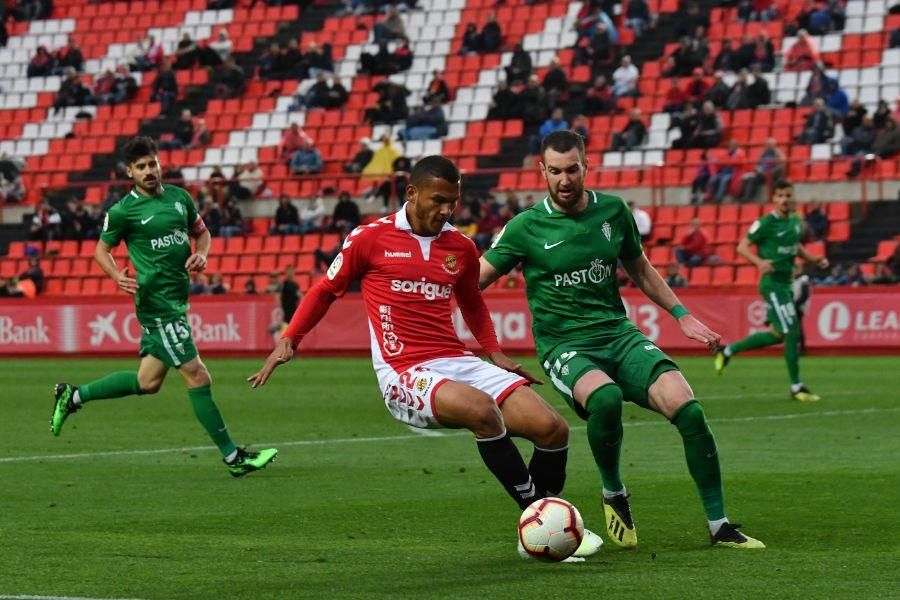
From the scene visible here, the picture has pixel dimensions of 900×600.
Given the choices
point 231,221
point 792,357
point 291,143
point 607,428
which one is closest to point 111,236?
point 607,428

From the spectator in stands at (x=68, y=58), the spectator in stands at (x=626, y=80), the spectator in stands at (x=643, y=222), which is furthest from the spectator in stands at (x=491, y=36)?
the spectator in stands at (x=68, y=58)

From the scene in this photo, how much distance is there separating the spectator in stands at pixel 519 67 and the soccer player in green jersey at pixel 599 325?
88.8 feet

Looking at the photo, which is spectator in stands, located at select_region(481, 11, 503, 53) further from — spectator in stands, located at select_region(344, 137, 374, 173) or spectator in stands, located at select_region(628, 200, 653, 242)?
spectator in stands, located at select_region(628, 200, 653, 242)

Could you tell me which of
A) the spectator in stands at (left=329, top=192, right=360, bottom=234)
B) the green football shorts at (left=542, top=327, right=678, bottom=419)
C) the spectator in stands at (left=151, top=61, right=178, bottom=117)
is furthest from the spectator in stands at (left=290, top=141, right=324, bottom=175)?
the green football shorts at (left=542, top=327, right=678, bottom=419)

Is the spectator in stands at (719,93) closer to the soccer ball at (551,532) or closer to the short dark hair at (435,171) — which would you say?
the short dark hair at (435,171)

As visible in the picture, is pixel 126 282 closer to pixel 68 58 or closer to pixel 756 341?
pixel 756 341

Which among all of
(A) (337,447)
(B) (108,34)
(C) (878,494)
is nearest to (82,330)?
(B) (108,34)

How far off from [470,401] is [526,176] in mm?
24706

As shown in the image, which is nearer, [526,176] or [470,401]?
[470,401]

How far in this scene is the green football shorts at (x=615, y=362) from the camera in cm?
823

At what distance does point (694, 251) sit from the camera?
29391 millimetres

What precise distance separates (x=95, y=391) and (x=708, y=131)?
20475 millimetres

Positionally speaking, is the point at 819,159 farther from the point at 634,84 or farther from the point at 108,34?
the point at 108,34

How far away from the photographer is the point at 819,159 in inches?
1144
